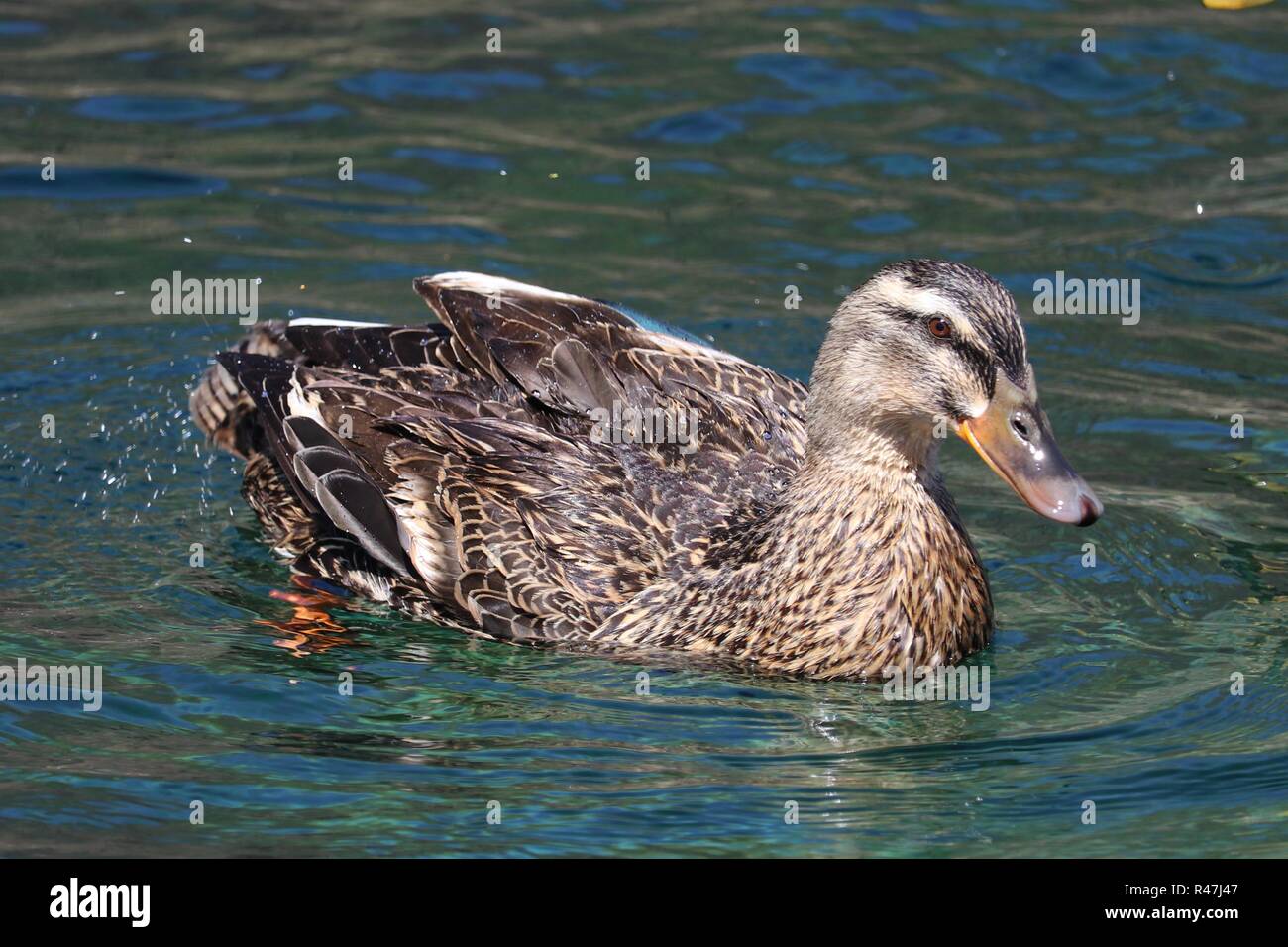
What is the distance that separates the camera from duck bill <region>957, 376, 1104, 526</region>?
24.1ft

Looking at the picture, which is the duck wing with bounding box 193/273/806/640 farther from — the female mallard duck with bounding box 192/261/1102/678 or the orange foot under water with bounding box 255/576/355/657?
the orange foot under water with bounding box 255/576/355/657

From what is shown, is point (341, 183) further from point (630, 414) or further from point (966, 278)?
point (966, 278)

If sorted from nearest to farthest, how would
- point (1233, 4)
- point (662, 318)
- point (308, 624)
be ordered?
point (308, 624) < point (662, 318) < point (1233, 4)

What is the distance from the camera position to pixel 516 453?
874 centimetres

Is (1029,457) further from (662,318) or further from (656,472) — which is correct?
(662,318)

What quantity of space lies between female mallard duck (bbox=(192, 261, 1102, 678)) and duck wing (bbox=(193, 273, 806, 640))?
0.03ft

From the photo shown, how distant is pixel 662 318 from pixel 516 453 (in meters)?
3.28

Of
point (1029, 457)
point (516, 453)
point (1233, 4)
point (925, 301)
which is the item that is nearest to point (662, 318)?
point (516, 453)

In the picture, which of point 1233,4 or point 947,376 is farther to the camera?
point 1233,4

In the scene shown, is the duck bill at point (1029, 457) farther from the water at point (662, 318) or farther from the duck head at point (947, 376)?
the water at point (662, 318)

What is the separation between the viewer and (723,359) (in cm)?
930

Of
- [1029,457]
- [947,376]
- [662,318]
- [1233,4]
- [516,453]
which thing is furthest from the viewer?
[1233,4]

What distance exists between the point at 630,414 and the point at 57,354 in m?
4.05

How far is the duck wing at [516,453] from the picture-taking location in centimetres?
851
